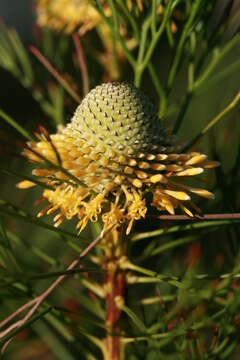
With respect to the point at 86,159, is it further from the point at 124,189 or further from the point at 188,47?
the point at 188,47

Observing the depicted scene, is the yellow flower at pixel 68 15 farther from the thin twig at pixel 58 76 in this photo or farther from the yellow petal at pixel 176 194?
the yellow petal at pixel 176 194

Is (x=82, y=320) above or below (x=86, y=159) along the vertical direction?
below

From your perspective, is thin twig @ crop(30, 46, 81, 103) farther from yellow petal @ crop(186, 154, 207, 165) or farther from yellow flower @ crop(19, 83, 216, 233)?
yellow petal @ crop(186, 154, 207, 165)

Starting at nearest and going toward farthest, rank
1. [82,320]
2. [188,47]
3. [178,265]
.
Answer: [82,320] < [188,47] < [178,265]

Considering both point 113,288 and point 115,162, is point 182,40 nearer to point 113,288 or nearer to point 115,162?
point 115,162

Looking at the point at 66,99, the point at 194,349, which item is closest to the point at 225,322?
the point at 194,349

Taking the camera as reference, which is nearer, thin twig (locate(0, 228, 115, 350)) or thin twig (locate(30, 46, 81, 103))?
thin twig (locate(0, 228, 115, 350))

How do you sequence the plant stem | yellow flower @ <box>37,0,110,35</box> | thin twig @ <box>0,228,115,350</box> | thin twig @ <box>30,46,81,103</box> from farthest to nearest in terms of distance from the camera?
1. yellow flower @ <box>37,0,110,35</box>
2. thin twig @ <box>30,46,81,103</box>
3. the plant stem
4. thin twig @ <box>0,228,115,350</box>

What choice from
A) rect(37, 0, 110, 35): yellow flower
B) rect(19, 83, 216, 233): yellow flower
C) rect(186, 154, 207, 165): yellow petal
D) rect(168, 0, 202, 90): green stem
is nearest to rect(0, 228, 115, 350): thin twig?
rect(19, 83, 216, 233): yellow flower

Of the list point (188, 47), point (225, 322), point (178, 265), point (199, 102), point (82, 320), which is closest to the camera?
point (225, 322)
